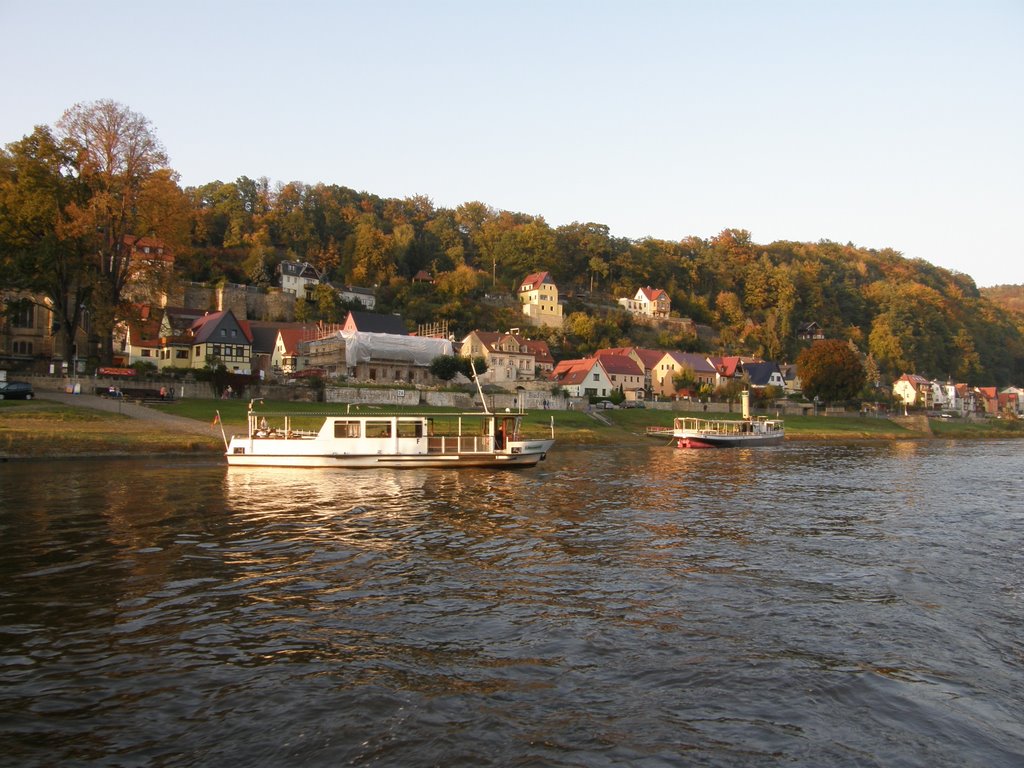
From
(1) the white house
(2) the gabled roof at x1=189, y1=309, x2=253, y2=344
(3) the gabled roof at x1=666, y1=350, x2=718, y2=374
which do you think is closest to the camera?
(2) the gabled roof at x1=189, y1=309, x2=253, y2=344

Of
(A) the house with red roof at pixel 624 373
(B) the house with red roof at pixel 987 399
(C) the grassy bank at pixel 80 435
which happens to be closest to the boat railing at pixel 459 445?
(C) the grassy bank at pixel 80 435

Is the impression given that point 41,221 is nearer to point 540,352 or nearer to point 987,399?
point 540,352

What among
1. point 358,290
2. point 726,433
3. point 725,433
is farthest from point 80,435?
point 358,290

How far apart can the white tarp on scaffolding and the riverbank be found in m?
22.3

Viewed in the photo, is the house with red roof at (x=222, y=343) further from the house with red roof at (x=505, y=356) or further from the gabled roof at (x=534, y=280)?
the gabled roof at (x=534, y=280)

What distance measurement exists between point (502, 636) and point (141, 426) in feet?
139

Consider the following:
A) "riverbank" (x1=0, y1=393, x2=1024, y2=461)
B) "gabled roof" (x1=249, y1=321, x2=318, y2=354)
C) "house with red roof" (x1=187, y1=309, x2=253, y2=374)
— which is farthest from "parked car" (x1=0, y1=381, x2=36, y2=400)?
"gabled roof" (x1=249, y1=321, x2=318, y2=354)

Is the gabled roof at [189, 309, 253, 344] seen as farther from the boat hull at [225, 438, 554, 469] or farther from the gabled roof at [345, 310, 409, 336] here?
the boat hull at [225, 438, 554, 469]

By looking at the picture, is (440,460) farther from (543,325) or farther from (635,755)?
(543,325)

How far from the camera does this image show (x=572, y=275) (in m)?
162

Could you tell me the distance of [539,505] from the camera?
2747 cm

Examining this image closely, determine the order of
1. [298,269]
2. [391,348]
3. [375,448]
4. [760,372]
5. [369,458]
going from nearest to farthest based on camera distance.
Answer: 1. [369,458]
2. [375,448]
3. [391,348]
4. [298,269]
5. [760,372]

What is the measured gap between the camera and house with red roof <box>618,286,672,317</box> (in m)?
152

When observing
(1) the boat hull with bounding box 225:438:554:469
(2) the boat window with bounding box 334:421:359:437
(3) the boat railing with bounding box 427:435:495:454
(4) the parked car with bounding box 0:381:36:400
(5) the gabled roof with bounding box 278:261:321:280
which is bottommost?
(1) the boat hull with bounding box 225:438:554:469
